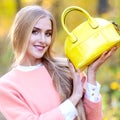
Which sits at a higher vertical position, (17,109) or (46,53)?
(46,53)

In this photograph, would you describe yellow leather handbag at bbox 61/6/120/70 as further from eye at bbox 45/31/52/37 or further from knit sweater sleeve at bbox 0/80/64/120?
knit sweater sleeve at bbox 0/80/64/120

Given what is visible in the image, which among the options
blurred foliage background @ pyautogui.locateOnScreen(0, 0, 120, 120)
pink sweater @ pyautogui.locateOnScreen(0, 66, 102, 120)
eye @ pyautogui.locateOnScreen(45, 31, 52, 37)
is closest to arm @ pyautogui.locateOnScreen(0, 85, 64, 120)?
pink sweater @ pyautogui.locateOnScreen(0, 66, 102, 120)

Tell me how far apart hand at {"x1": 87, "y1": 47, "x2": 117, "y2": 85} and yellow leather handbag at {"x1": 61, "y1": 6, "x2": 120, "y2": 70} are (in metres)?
0.03

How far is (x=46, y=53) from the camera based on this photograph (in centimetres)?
371

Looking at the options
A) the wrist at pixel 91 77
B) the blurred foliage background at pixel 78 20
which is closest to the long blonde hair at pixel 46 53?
the wrist at pixel 91 77

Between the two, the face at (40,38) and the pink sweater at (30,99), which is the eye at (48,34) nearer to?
the face at (40,38)

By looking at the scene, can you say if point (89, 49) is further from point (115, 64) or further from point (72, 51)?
point (115, 64)

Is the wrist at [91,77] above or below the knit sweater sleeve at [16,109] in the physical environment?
above

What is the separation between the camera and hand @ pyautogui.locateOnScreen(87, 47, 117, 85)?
350cm

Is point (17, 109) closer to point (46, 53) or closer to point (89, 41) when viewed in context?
point (46, 53)

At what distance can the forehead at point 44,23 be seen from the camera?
357 cm

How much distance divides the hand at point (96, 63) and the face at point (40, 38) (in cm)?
29

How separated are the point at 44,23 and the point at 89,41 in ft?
0.93

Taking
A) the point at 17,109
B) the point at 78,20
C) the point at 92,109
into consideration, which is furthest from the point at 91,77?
the point at 78,20
